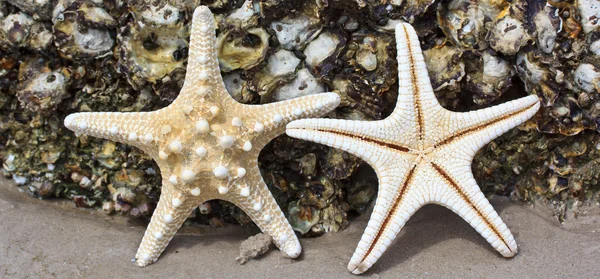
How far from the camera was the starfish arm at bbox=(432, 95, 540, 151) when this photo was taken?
2.96m

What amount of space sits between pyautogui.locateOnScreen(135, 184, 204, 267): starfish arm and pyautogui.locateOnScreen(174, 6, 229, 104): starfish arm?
542 mm

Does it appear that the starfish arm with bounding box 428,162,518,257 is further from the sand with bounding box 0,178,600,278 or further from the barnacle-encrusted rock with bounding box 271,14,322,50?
the barnacle-encrusted rock with bounding box 271,14,322,50

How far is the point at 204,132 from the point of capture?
2.93m

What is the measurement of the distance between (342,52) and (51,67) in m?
1.73

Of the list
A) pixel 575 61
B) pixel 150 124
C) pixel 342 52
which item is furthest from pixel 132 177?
pixel 575 61

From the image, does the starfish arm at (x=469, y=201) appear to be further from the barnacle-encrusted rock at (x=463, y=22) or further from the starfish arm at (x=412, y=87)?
the barnacle-encrusted rock at (x=463, y=22)

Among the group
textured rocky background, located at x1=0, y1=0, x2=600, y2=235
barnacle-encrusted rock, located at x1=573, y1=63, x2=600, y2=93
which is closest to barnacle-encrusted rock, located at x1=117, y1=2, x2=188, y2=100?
textured rocky background, located at x1=0, y1=0, x2=600, y2=235

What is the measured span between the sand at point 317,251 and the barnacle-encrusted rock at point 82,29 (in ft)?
3.41

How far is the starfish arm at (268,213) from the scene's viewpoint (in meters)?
3.12

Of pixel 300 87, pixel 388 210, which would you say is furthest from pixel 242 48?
pixel 388 210

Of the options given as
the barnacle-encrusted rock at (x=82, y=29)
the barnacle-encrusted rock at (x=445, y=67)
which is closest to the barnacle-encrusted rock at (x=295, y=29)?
the barnacle-encrusted rock at (x=445, y=67)

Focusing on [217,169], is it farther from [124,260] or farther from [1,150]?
[1,150]

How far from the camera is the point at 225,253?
3.24 m

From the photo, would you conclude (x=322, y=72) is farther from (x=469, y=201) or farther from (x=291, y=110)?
(x=469, y=201)
